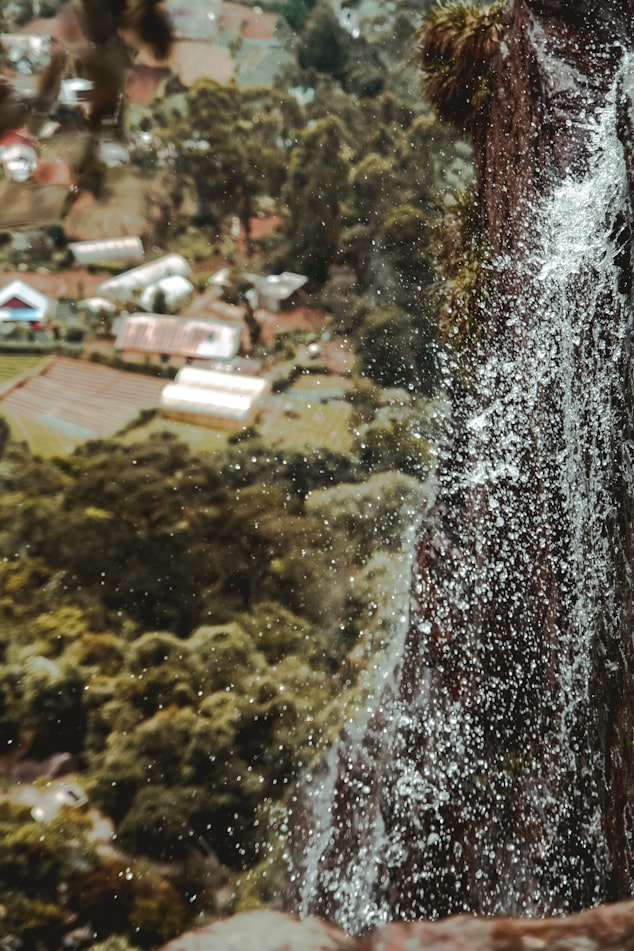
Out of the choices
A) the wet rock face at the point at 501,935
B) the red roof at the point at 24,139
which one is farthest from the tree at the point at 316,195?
the wet rock face at the point at 501,935

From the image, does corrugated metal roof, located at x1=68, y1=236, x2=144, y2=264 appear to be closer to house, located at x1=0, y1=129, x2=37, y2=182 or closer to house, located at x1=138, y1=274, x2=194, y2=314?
house, located at x1=138, y1=274, x2=194, y2=314

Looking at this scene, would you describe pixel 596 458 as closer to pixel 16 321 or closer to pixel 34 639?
pixel 34 639

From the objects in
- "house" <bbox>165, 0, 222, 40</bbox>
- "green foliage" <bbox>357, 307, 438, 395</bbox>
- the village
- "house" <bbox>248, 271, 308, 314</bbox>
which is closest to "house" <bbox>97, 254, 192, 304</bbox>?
the village

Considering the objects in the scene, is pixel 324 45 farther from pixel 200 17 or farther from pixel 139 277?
pixel 139 277

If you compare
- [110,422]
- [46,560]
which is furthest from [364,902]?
[110,422]

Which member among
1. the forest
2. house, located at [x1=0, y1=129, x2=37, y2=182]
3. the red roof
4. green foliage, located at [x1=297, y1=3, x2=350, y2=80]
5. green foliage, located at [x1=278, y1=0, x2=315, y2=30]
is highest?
green foliage, located at [x1=278, y1=0, x2=315, y2=30]
